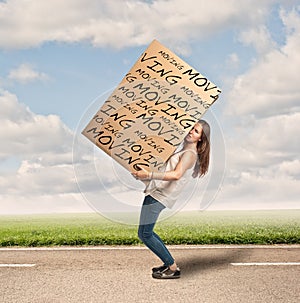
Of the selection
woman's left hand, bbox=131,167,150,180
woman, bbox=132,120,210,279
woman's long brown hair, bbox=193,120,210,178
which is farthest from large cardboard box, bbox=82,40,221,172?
woman's long brown hair, bbox=193,120,210,178

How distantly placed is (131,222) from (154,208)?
0.93ft

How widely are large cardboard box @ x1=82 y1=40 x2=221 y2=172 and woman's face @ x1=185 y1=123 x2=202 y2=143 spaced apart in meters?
0.15

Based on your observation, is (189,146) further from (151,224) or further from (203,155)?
(151,224)

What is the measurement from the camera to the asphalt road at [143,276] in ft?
18.0

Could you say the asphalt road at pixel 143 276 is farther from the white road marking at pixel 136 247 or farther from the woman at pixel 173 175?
the woman at pixel 173 175

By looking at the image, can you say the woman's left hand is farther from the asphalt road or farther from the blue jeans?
the asphalt road

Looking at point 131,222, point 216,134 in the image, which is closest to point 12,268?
point 131,222

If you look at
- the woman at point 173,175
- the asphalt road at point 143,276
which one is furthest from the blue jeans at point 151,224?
the asphalt road at point 143,276

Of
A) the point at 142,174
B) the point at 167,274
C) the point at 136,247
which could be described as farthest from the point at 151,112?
the point at 136,247

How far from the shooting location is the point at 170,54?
6031 millimetres

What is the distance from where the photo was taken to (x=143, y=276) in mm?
6301

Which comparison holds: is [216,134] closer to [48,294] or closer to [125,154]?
[125,154]

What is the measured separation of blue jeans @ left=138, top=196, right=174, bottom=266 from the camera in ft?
18.9

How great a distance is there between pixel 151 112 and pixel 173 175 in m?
0.70
